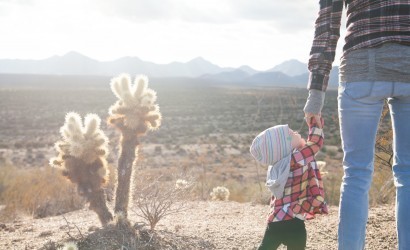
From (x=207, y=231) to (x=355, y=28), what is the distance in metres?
2.73

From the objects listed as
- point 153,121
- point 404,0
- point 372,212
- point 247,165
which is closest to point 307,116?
point 404,0

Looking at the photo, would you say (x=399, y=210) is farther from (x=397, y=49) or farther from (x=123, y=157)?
(x=123, y=157)

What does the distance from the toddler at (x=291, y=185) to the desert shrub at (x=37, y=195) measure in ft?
13.9

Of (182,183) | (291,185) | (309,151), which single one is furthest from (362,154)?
(182,183)

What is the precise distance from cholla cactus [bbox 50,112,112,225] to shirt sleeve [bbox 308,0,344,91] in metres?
2.55

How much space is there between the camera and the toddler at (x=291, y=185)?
9.53 ft

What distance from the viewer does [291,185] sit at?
2.94 meters

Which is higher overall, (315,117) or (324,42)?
(324,42)

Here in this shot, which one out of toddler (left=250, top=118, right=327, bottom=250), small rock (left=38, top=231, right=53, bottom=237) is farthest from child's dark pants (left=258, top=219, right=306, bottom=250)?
small rock (left=38, top=231, right=53, bottom=237)

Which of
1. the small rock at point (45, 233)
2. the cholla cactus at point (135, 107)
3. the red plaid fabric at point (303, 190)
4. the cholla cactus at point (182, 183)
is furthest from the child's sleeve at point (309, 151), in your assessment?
the small rock at point (45, 233)

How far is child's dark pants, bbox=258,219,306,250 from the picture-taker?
9.56ft

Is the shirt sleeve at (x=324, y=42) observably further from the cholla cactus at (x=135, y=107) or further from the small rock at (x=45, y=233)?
the small rock at (x=45, y=233)

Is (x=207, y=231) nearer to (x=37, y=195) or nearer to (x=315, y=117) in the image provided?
(x=315, y=117)

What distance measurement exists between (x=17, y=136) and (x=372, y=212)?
24.5m
